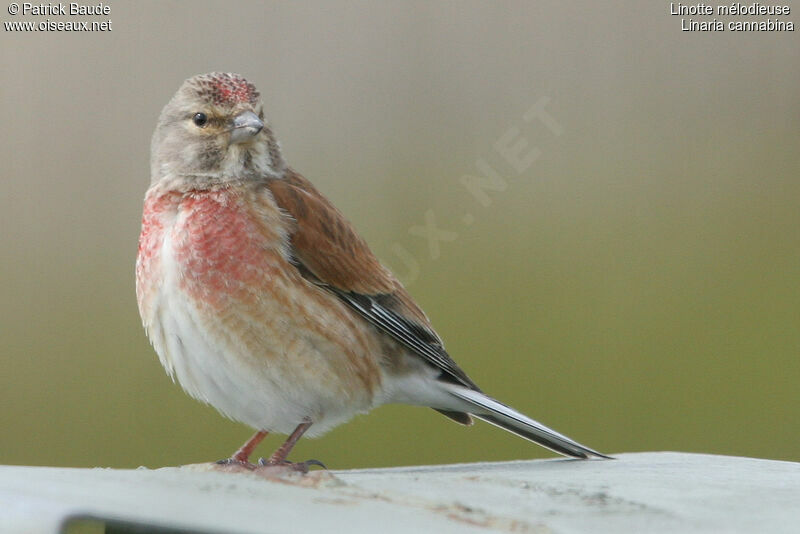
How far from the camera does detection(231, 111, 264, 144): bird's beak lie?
371 centimetres

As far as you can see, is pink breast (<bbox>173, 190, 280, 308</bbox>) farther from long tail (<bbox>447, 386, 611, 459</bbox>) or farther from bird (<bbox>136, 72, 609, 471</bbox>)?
long tail (<bbox>447, 386, 611, 459</bbox>)

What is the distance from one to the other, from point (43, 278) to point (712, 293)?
3.15 metres

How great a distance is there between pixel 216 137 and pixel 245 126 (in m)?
0.11

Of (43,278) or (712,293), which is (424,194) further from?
(43,278)

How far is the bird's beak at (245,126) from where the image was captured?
371cm

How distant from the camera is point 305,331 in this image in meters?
3.59

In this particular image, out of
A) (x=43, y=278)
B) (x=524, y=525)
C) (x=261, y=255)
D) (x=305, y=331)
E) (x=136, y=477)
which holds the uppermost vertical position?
(x=43, y=278)

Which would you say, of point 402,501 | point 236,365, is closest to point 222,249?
point 236,365

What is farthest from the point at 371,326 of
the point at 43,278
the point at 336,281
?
the point at 43,278

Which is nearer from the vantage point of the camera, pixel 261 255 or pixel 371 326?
pixel 261 255
